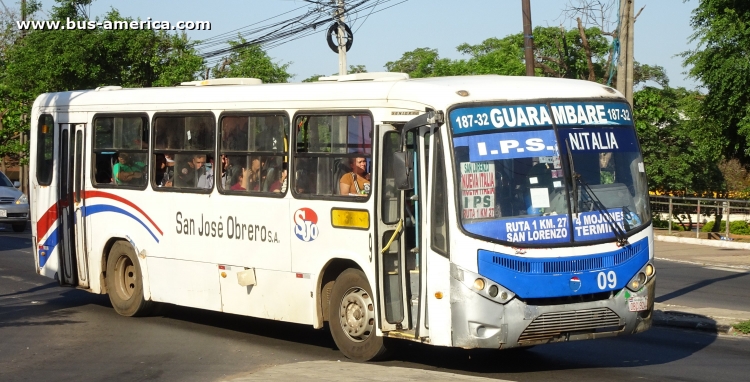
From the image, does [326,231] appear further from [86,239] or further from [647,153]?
[647,153]

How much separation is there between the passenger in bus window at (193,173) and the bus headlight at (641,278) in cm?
Answer: 530

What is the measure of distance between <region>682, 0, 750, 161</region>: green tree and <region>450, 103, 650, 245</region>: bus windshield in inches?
757

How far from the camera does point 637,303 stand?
9.45m

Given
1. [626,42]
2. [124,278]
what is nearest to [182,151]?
[124,278]

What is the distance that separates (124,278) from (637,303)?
738cm

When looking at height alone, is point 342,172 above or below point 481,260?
above

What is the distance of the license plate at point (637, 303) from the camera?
940 centimetres

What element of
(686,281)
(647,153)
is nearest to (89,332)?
(686,281)

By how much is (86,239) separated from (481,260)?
7.34 metres

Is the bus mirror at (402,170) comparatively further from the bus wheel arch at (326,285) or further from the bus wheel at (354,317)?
the bus wheel arch at (326,285)

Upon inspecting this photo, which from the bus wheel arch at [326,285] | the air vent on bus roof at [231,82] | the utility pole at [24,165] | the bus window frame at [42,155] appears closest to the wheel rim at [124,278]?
the bus window frame at [42,155]

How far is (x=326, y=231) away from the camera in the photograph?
10.7 meters

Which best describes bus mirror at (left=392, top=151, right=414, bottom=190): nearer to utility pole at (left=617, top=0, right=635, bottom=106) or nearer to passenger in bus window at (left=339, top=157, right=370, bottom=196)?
passenger in bus window at (left=339, top=157, right=370, bottom=196)

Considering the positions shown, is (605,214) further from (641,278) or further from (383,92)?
(383,92)
